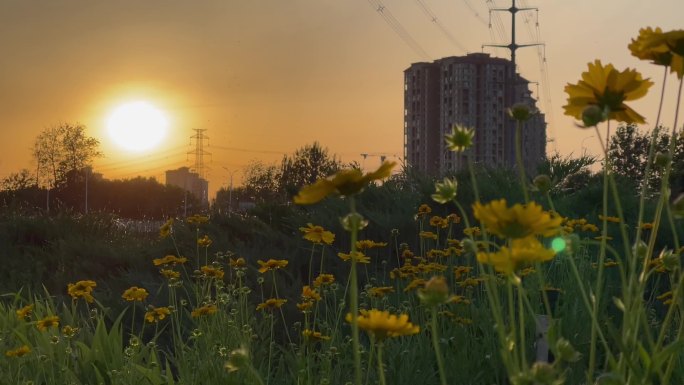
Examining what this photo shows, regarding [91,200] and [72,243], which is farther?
[91,200]

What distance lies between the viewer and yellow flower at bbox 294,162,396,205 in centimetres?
163

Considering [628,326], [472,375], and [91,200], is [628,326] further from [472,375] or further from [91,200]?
[91,200]

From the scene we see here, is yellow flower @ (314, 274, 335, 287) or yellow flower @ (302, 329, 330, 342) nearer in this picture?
yellow flower @ (302, 329, 330, 342)

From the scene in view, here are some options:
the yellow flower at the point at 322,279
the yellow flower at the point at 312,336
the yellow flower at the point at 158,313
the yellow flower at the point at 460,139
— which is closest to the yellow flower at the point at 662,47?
the yellow flower at the point at 460,139

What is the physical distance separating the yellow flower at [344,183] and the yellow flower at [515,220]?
31 cm

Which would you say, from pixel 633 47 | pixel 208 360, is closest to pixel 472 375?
pixel 208 360

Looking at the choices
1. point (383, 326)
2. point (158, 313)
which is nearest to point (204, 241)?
point (158, 313)

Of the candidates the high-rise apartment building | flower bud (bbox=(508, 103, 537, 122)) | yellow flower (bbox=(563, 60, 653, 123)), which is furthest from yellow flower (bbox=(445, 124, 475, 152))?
the high-rise apartment building

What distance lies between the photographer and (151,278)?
755 centimetres

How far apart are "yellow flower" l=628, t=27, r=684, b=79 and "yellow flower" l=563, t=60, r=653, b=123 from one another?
5 cm

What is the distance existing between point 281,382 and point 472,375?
0.97m

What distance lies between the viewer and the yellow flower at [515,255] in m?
1.35

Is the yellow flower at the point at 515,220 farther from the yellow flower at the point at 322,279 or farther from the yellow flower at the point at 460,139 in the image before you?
the yellow flower at the point at 322,279

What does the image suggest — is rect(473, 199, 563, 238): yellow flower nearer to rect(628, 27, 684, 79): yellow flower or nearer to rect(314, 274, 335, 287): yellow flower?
rect(628, 27, 684, 79): yellow flower
